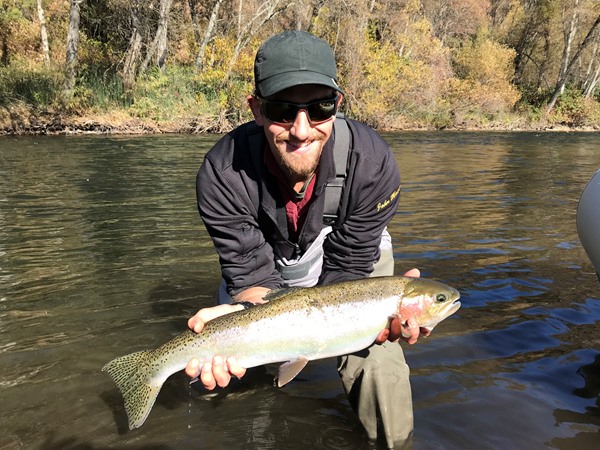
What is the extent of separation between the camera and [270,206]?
329cm

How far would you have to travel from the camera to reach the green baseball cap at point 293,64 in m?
2.81

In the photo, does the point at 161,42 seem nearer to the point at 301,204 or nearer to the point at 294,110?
the point at 301,204

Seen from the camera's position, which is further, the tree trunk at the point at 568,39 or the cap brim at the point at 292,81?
the tree trunk at the point at 568,39

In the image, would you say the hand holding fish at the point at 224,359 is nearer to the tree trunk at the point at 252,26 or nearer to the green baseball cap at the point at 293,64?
the green baseball cap at the point at 293,64

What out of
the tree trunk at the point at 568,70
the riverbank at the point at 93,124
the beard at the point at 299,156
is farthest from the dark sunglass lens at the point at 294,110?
the tree trunk at the point at 568,70

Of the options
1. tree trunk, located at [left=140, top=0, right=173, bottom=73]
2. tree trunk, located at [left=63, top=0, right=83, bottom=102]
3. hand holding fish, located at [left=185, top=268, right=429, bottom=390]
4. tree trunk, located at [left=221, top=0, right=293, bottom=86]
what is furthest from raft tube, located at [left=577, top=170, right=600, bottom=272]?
tree trunk, located at [left=140, top=0, right=173, bottom=73]

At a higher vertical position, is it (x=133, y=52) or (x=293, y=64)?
(x=293, y=64)

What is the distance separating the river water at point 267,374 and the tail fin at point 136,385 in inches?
12.0

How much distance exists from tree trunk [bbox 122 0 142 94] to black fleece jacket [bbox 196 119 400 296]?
23535 mm

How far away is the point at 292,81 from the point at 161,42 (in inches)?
1023

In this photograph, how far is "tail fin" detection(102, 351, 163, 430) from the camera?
2.95 metres

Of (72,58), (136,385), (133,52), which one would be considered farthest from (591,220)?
(133,52)

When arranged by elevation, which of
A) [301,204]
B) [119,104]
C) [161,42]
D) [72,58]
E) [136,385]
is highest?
[161,42]

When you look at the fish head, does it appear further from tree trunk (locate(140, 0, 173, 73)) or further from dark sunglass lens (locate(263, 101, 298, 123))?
tree trunk (locate(140, 0, 173, 73))
